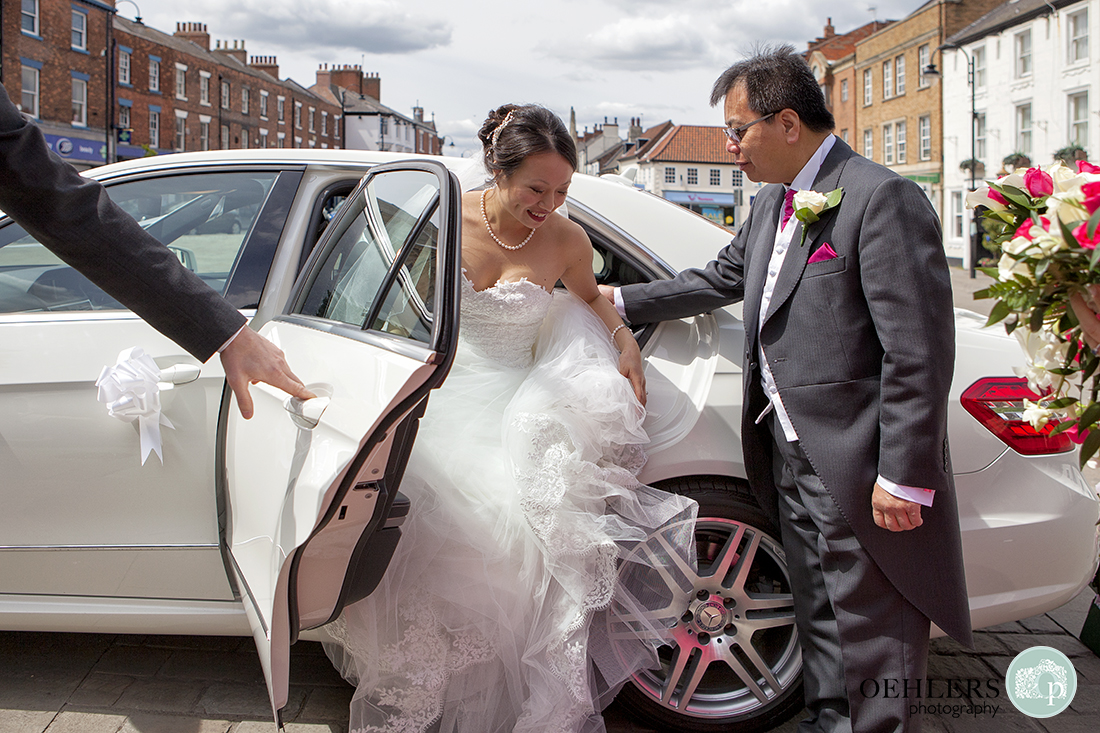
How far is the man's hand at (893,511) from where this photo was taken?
2.02 m

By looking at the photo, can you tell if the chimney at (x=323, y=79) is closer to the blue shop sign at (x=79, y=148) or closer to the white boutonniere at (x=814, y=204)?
the blue shop sign at (x=79, y=148)

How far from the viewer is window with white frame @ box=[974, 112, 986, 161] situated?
99.4 feet

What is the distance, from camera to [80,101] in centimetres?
3098

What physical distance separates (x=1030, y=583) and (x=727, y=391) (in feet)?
3.36

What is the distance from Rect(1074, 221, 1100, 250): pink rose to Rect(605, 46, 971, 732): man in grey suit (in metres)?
0.57

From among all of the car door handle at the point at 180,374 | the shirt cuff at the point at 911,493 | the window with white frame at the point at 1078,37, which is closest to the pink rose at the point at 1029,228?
the shirt cuff at the point at 911,493

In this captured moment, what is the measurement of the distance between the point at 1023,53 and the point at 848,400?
3197cm

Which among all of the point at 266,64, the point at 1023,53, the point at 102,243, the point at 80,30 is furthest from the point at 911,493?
the point at 266,64

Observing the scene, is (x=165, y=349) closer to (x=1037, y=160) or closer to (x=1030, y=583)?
(x=1030, y=583)

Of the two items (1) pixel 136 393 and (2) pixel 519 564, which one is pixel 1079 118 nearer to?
(2) pixel 519 564

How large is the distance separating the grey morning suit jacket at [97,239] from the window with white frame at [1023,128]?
31697 mm

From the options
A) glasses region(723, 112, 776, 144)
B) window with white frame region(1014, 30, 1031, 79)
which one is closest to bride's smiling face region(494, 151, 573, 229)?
glasses region(723, 112, 776, 144)

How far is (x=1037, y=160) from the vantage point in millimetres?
27500

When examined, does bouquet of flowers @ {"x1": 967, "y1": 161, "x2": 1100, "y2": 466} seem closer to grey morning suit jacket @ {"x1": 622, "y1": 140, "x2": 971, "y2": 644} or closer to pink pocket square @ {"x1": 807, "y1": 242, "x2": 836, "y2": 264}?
grey morning suit jacket @ {"x1": 622, "y1": 140, "x2": 971, "y2": 644}
